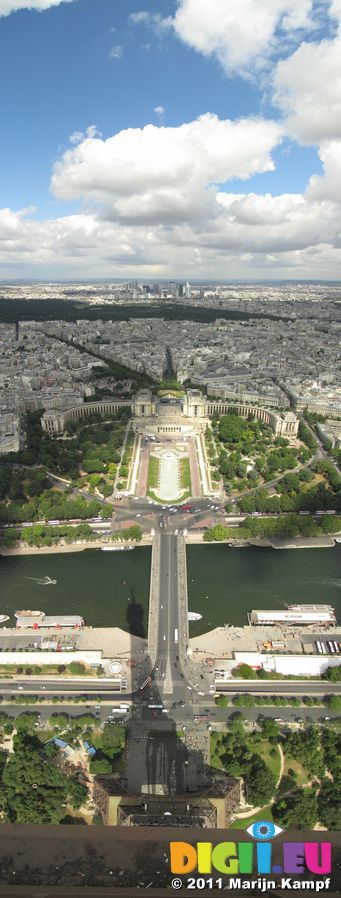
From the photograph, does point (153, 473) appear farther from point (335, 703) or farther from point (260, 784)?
point (260, 784)

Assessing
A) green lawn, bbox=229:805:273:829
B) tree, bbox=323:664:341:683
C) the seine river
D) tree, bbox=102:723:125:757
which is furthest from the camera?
the seine river

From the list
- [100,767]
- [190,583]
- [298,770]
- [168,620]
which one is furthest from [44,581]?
[298,770]

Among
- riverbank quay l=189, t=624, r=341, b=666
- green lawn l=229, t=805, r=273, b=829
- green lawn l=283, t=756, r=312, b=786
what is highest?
riverbank quay l=189, t=624, r=341, b=666

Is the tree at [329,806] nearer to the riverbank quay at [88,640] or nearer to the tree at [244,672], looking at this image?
the tree at [244,672]

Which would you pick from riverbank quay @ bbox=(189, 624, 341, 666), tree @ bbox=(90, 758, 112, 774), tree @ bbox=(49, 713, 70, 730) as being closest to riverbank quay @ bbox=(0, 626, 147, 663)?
riverbank quay @ bbox=(189, 624, 341, 666)

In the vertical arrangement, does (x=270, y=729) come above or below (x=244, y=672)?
below

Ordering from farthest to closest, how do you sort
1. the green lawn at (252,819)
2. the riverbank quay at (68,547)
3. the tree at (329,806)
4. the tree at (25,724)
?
the riverbank quay at (68,547) → the tree at (25,724) → the green lawn at (252,819) → the tree at (329,806)

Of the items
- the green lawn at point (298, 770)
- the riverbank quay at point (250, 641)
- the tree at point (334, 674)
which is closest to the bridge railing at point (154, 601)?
the riverbank quay at point (250, 641)

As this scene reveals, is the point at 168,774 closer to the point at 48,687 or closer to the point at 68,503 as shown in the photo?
the point at 48,687

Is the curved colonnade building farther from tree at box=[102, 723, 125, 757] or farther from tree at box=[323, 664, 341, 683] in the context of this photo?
tree at box=[102, 723, 125, 757]
